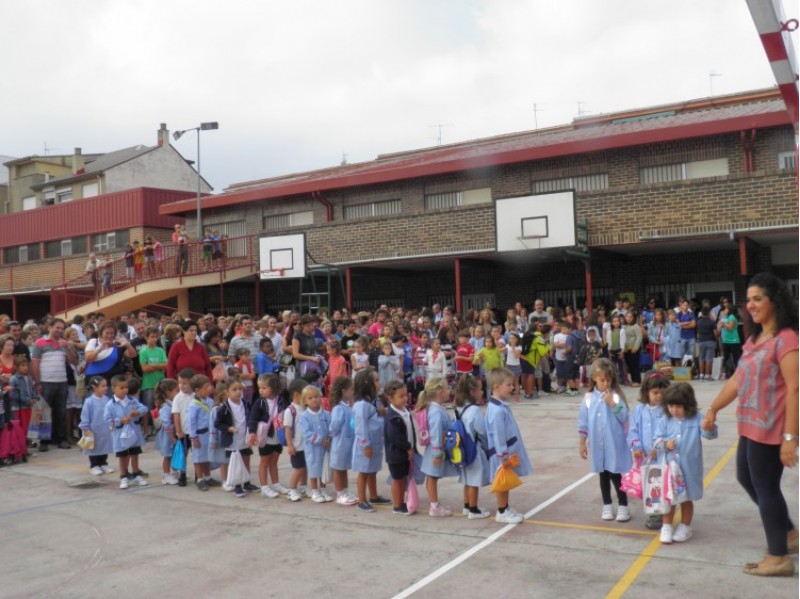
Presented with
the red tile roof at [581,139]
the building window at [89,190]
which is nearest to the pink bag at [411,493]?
the red tile roof at [581,139]

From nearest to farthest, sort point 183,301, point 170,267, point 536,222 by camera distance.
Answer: point 536,222
point 170,267
point 183,301

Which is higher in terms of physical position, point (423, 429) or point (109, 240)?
point (109, 240)

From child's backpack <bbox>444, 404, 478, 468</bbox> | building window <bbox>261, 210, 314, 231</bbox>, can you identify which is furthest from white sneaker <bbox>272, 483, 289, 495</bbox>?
building window <bbox>261, 210, 314, 231</bbox>

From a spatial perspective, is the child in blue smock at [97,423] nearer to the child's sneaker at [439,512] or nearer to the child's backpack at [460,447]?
the child's sneaker at [439,512]

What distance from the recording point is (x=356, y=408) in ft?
25.2

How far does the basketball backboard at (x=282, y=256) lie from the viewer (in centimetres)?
2295

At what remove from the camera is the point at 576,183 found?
20672mm

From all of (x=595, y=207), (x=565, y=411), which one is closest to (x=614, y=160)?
(x=595, y=207)

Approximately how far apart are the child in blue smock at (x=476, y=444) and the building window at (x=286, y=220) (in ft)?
59.3

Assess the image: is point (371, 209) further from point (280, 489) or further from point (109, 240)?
point (280, 489)

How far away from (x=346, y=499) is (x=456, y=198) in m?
15.9

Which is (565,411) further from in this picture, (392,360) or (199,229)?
(199,229)

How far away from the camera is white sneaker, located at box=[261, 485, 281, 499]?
8133 mm

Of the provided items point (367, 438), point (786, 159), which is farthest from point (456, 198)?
point (367, 438)
